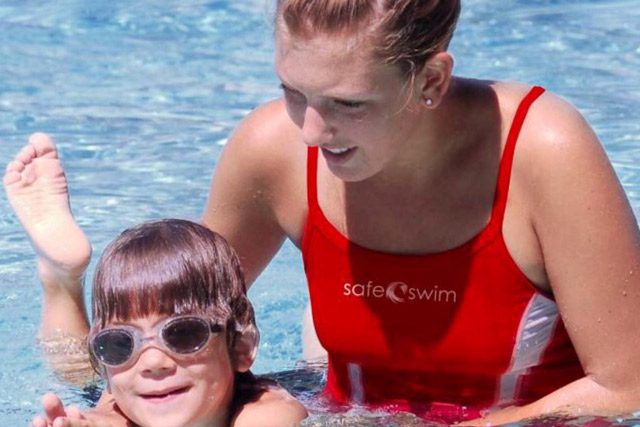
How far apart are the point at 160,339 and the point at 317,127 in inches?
25.4

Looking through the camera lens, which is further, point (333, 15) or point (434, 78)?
point (434, 78)

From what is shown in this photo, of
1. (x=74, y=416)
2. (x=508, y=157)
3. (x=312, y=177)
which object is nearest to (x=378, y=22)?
(x=508, y=157)

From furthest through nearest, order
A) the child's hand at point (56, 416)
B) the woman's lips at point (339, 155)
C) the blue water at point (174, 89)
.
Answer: the blue water at point (174, 89) → the woman's lips at point (339, 155) → the child's hand at point (56, 416)

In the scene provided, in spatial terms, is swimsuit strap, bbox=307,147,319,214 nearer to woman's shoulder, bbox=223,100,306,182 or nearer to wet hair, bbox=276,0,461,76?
woman's shoulder, bbox=223,100,306,182

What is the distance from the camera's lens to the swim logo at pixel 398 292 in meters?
3.66

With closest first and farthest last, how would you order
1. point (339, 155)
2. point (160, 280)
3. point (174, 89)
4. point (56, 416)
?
point (56, 416) < point (339, 155) < point (160, 280) < point (174, 89)

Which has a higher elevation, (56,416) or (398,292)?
(398,292)

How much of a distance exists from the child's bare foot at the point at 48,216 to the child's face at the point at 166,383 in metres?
0.96

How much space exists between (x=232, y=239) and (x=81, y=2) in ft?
19.3

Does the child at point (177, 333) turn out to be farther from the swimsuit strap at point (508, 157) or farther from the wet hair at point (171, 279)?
the swimsuit strap at point (508, 157)

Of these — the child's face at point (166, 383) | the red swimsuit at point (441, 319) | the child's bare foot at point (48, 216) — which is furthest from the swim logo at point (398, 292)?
the child's bare foot at point (48, 216)

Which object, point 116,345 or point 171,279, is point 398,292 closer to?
point 171,279

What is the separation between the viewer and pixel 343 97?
3.22 m

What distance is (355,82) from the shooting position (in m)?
3.22
